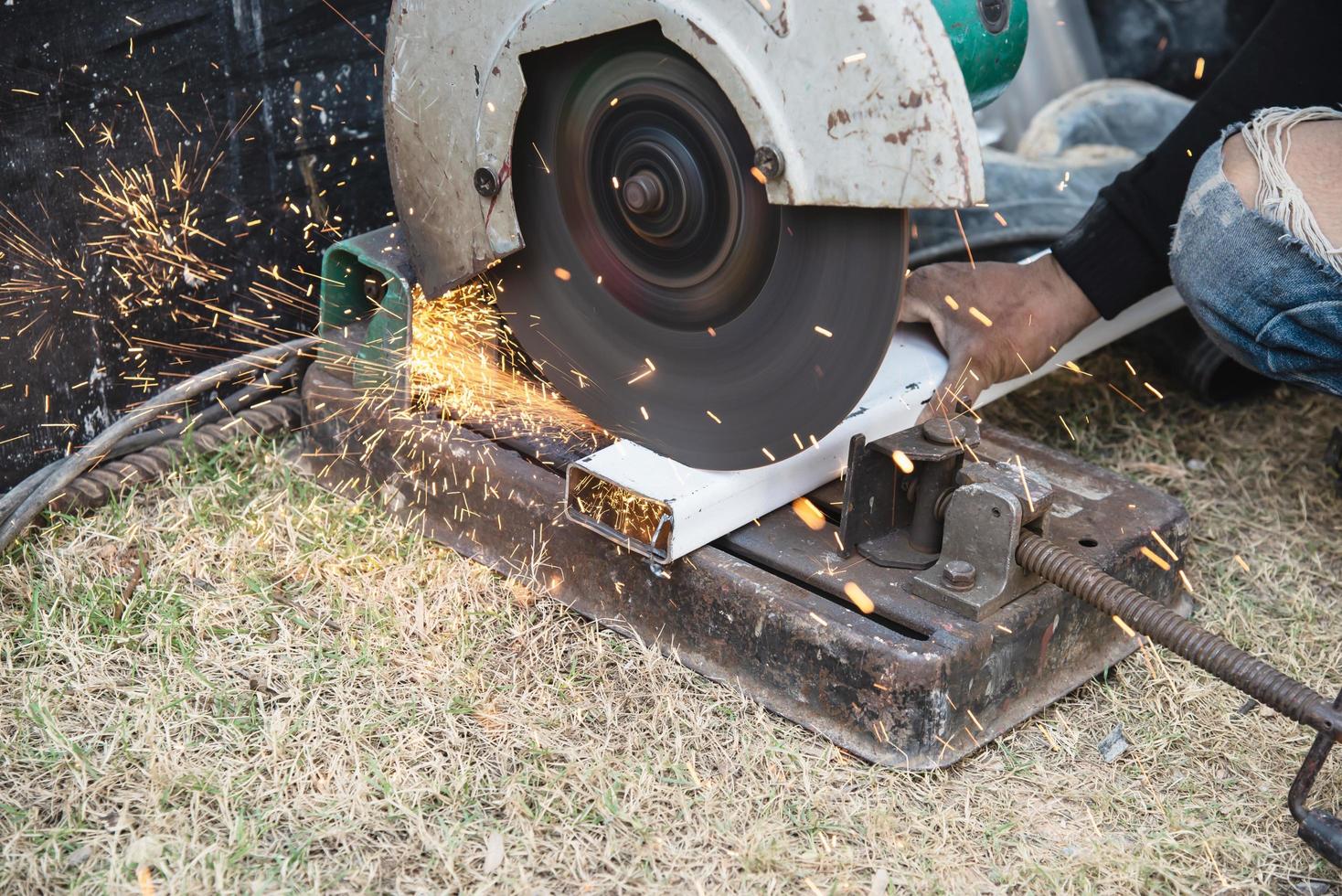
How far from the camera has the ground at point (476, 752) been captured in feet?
5.16

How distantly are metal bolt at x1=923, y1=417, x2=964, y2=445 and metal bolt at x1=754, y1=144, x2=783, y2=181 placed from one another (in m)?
0.43

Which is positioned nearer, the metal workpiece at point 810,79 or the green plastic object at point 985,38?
the metal workpiece at point 810,79

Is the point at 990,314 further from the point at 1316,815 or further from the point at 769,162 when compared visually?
the point at 1316,815

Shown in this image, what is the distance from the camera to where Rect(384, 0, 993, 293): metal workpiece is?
4.96 ft

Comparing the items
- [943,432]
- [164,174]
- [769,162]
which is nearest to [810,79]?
[769,162]

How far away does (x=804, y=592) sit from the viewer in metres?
1.80

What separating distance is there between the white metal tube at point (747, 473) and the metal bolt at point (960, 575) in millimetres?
261

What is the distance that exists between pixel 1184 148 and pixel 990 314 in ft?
1.28

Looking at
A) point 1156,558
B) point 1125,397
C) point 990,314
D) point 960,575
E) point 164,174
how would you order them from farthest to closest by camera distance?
1. point 1125,397
2. point 164,174
3. point 990,314
4. point 1156,558
5. point 960,575

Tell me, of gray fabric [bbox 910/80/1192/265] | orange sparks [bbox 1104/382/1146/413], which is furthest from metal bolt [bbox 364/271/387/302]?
orange sparks [bbox 1104/382/1146/413]

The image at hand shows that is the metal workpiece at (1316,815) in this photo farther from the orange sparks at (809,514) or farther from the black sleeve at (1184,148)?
the black sleeve at (1184,148)

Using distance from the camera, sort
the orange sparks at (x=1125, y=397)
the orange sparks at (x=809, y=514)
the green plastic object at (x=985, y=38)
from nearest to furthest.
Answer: the green plastic object at (x=985, y=38) < the orange sparks at (x=809, y=514) < the orange sparks at (x=1125, y=397)

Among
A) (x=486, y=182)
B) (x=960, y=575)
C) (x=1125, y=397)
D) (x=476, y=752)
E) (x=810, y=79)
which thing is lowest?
(x=476, y=752)

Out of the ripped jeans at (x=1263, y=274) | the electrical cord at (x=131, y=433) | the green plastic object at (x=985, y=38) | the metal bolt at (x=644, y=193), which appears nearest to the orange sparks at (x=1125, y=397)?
the ripped jeans at (x=1263, y=274)
